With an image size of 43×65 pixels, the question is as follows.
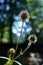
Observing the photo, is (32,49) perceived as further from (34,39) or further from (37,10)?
(34,39)

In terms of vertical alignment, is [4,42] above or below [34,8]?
below

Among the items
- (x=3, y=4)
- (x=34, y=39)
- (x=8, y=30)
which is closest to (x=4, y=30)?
(x=8, y=30)

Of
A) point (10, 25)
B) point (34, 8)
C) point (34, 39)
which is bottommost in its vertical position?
point (34, 39)

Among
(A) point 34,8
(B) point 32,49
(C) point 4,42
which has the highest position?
(A) point 34,8

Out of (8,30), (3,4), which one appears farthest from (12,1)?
(8,30)

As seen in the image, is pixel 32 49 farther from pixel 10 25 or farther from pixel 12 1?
pixel 12 1

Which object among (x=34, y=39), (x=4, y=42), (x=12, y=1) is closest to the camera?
(x=34, y=39)

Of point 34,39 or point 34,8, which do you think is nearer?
point 34,39

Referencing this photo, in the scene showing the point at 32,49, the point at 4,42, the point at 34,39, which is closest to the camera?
the point at 34,39

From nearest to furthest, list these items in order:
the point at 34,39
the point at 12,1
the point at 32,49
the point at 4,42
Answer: the point at 34,39, the point at 32,49, the point at 4,42, the point at 12,1
